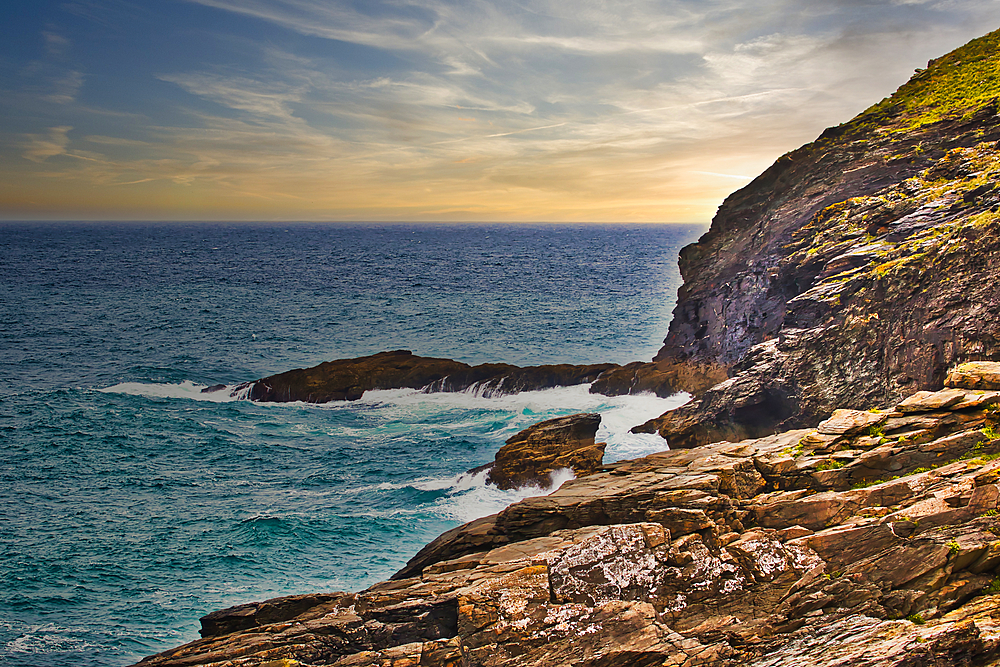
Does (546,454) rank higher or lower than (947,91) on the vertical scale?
lower

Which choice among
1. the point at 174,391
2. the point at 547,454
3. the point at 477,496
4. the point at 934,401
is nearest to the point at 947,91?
the point at 934,401

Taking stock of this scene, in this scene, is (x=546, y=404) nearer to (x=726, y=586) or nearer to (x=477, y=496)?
(x=477, y=496)

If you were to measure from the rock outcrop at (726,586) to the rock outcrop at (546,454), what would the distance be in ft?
41.0

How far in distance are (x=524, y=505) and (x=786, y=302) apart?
20151 mm

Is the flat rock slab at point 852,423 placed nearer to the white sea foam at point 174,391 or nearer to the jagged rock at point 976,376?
the jagged rock at point 976,376

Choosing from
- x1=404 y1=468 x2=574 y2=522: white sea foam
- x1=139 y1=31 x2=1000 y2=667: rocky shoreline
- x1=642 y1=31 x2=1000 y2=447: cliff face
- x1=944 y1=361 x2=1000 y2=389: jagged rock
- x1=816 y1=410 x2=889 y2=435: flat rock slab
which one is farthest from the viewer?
x1=404 y1=468 x2=574 y2=522: white sea foam

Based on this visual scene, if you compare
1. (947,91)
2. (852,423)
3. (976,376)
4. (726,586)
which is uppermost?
(947,91)

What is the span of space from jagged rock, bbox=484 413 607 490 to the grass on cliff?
74.0 feet

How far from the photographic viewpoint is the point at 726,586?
1150 cm

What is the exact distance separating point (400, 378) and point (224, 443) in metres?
12.3

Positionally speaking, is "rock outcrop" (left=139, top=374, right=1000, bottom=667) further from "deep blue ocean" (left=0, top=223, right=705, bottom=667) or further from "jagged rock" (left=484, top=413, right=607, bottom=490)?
"jagged rock" (left=484, top=413, right=607, bottom=490)

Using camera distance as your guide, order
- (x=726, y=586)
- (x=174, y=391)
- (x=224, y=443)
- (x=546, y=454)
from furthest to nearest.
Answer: (x=174, y=391) < (x=224, y=443) < (x=546, y=454) < (x=726, y=586)

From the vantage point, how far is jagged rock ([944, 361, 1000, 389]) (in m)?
14.4

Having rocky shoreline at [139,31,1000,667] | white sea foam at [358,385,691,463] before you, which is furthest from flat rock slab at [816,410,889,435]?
white sea foam at [358,385,691,463]
